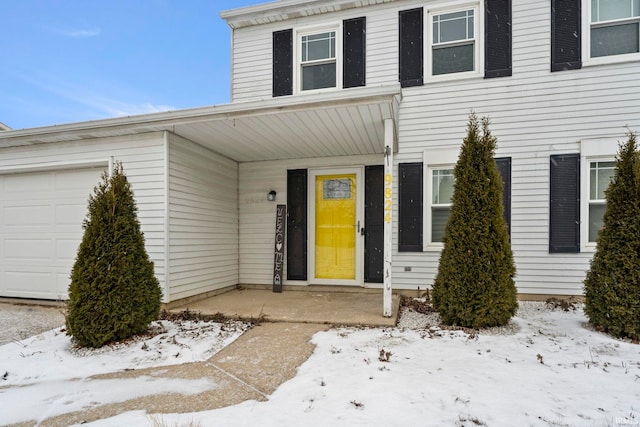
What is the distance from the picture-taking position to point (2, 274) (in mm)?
5480

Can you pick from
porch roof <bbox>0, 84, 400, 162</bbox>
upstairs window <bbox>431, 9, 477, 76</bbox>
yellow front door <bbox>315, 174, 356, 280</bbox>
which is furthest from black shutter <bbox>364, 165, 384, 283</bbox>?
upstairs window <bbox>431, 9, 477, 76</bbox>

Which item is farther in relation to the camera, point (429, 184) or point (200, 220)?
point (429, 184)

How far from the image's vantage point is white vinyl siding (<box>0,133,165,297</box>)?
184 inches

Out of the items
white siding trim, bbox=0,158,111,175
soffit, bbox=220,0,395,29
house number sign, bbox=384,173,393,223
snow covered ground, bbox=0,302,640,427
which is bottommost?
snow covered ground, bbox=0,302,640,427

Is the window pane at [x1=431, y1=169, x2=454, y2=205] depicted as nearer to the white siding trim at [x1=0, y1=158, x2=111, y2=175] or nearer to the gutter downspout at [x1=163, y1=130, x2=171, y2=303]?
the gutter downspout at [x1=163, y1=130, x2=171, y2=303]

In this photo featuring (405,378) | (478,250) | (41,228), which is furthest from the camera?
(41,228)

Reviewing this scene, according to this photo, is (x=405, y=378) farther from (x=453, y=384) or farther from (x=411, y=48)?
(x=411, y=48)

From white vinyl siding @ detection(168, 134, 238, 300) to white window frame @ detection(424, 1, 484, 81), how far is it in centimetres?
374

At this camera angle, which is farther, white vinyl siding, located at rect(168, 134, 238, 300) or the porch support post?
white vinyl siding, located at rect(168, 134, 238, 300)

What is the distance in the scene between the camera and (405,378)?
258cm

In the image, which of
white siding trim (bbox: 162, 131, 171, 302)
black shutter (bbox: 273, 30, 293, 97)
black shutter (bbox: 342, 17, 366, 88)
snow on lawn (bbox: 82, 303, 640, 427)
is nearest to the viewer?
snow on lawn (bbox: 82, 303, 640, 427)

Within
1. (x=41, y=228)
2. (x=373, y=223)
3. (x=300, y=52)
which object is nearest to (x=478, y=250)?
(x=373, y=223)

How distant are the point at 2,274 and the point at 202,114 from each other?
4.36 metres

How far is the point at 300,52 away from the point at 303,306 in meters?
4.43
